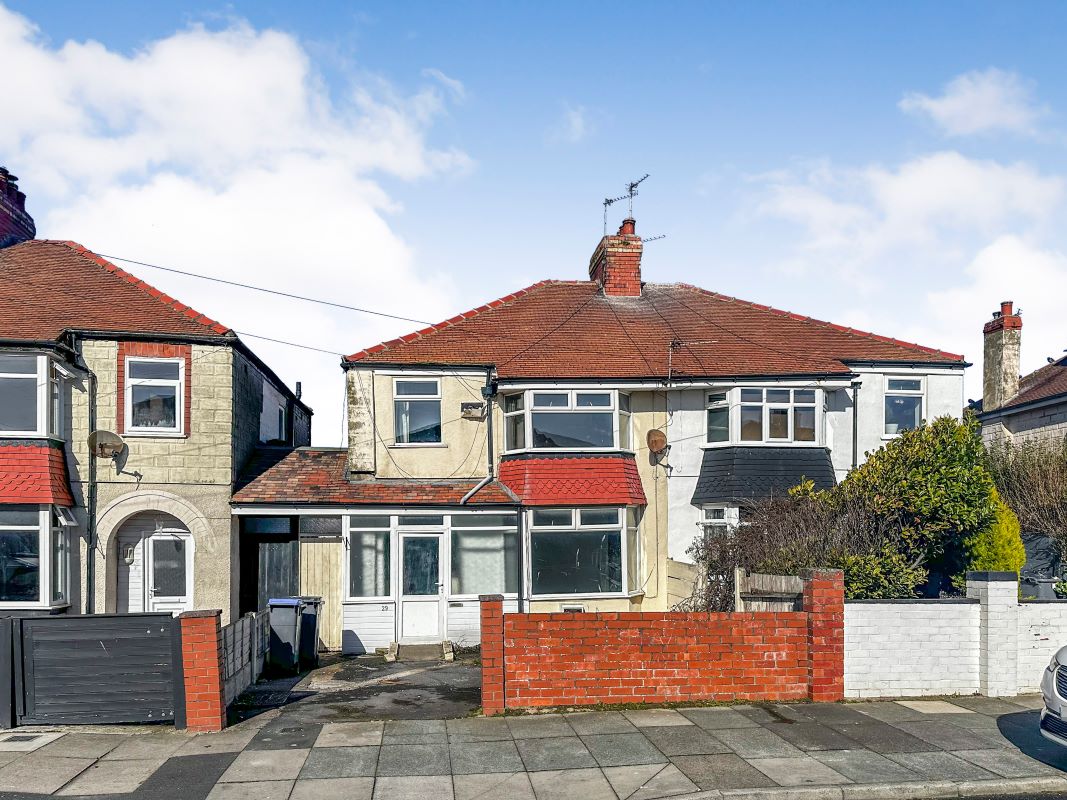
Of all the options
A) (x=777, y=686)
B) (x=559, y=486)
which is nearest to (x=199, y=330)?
(x=559, y=486)

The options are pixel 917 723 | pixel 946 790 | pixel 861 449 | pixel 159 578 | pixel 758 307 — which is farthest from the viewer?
pixel 758 307

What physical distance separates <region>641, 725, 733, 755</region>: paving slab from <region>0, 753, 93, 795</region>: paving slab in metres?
5.72

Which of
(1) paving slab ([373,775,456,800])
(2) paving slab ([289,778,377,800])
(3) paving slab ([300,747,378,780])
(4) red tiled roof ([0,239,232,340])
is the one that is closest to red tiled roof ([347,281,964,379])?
(4) red tiled roof ([0,239,232,340])

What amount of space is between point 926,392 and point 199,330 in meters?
15.2

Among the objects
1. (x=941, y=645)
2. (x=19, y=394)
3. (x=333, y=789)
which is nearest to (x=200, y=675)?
(x=333, y=789)

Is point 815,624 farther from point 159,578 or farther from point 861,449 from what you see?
point 159,578

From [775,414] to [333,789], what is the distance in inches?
499

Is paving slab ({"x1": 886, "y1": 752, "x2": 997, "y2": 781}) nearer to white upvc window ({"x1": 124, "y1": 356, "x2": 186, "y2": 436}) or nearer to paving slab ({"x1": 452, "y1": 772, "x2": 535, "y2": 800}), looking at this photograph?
paving slab ({"x1": 452, "y1": 772, "x2": 535, "y2": 800})

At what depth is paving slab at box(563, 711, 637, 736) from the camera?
9.49 m

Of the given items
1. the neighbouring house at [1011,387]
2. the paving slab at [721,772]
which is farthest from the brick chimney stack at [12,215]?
the neighbouring house at [1011,387]

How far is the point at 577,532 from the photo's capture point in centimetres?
1717

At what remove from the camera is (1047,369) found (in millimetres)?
25625

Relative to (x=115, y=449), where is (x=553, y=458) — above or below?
below

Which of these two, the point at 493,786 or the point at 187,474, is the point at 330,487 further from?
the point at 493,786
